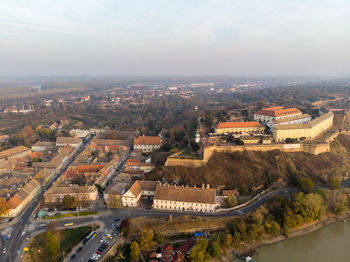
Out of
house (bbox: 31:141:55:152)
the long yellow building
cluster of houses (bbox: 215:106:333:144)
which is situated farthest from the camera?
house (bbox: 31:141:55:152)

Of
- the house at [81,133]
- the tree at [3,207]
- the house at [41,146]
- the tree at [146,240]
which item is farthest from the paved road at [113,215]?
the house at [81,133]

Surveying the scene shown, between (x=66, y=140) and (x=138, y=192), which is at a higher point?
(x=66, y=140)

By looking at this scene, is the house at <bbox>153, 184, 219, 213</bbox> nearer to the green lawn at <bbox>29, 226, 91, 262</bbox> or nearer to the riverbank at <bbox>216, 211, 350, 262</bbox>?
the riverbank at <bbox>216, 211, 350, 262</bbox>

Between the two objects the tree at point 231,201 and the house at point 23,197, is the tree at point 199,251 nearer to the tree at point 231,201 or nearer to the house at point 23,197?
the tree at point 231,201

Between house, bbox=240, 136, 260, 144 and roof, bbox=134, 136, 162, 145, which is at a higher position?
house, bbox=240, 136, 260, 144

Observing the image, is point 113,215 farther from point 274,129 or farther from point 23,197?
point 274,129

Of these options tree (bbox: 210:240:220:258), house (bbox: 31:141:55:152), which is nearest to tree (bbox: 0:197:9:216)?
tree (bbox: 210:240:220:258)

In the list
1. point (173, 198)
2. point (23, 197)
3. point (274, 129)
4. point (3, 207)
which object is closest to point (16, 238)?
point (3, 207)
